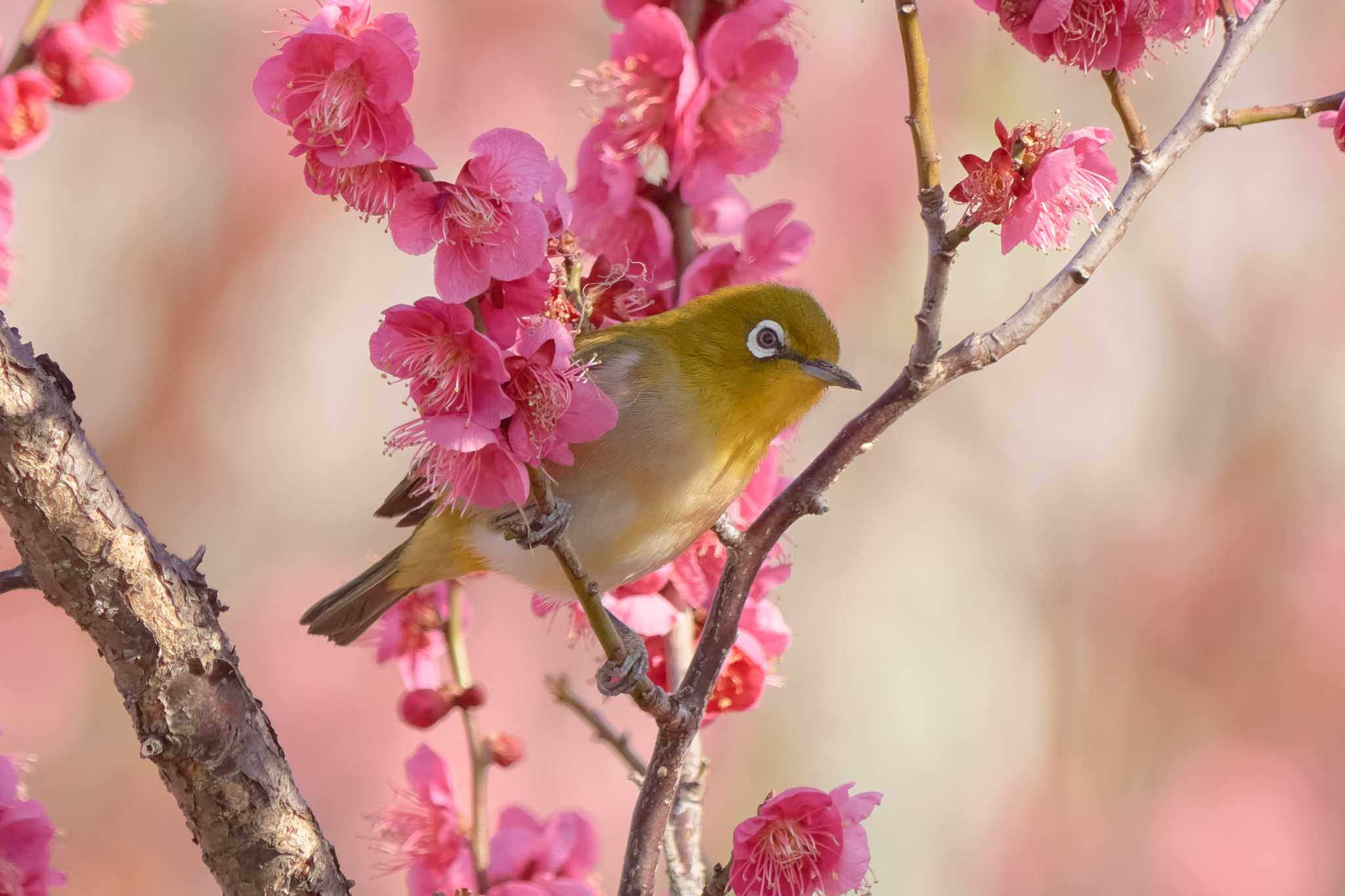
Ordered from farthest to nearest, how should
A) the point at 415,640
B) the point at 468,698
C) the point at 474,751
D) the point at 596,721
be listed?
the point at 415,640
the point at 468,698
the point at 474,751
the point at 596,721

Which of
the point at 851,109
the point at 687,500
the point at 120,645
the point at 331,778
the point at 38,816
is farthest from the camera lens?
the point at 851,109

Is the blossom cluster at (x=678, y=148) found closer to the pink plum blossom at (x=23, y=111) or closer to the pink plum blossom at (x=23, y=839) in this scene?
the pink plum blossom at (x=23, y=111)

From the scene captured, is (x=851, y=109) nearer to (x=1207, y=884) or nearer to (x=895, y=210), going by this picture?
(x=895, y=210)

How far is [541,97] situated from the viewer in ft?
20.7

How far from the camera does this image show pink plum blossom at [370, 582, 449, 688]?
273 centimetres

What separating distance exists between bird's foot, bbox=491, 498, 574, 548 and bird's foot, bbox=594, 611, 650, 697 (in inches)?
8.8

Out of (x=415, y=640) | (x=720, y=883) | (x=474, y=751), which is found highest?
(x=415, y=640)

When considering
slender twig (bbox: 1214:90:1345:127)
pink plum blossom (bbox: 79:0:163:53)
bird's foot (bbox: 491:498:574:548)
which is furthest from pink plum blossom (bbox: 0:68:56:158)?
slender twig (bbox: 1214:90:1345:127)

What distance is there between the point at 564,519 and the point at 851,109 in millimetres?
4806

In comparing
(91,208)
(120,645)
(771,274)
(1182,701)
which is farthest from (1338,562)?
(91,208)

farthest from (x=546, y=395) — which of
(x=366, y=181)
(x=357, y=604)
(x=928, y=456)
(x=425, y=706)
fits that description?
(x=928, y=456)

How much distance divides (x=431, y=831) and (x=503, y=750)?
0.23m

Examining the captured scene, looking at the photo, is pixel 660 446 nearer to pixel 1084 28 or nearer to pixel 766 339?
pixel 766 339

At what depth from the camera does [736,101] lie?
264 centimetres
